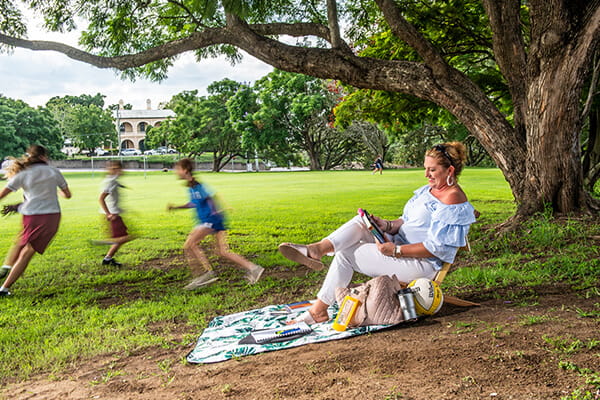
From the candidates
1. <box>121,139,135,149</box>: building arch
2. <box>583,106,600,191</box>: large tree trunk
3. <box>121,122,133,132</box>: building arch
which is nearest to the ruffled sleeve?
<box>583,106,600,191</box>: large tree trunk

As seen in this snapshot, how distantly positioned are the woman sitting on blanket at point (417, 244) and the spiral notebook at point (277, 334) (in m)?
0.19

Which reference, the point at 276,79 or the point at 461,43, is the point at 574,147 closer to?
the point at 461,43

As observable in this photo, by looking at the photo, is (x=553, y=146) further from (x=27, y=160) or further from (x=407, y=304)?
(x=27, y=160)

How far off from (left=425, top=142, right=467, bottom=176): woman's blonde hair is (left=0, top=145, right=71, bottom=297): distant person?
4475mm

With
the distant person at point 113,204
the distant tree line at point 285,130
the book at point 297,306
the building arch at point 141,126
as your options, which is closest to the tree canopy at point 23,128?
the distant tree line at point 285,130

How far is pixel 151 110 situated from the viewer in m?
83.6

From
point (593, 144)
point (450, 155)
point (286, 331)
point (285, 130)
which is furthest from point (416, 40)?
point (285, 130)

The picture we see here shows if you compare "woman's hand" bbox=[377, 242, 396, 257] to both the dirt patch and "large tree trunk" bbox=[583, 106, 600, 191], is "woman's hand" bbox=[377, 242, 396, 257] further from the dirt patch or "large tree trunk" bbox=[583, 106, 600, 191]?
"large tree trunk" bbox=[583, 106, 600, 191]

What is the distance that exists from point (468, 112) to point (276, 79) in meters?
34.1

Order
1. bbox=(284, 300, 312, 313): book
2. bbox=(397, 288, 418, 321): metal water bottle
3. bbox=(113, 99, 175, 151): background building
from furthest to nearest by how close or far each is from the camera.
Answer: bbox=(113, 99, 175, 151): background building, bbox=(284, 300, 312, 313): book, bbox=(397, 288, 418, 321): metal water bottle

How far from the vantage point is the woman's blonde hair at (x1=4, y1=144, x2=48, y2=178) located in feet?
18.7

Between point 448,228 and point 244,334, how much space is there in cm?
188

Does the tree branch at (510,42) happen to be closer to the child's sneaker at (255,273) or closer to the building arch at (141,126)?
the child's sneaker at (255,273)

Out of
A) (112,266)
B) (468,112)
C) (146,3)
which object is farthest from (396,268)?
(146,3)
